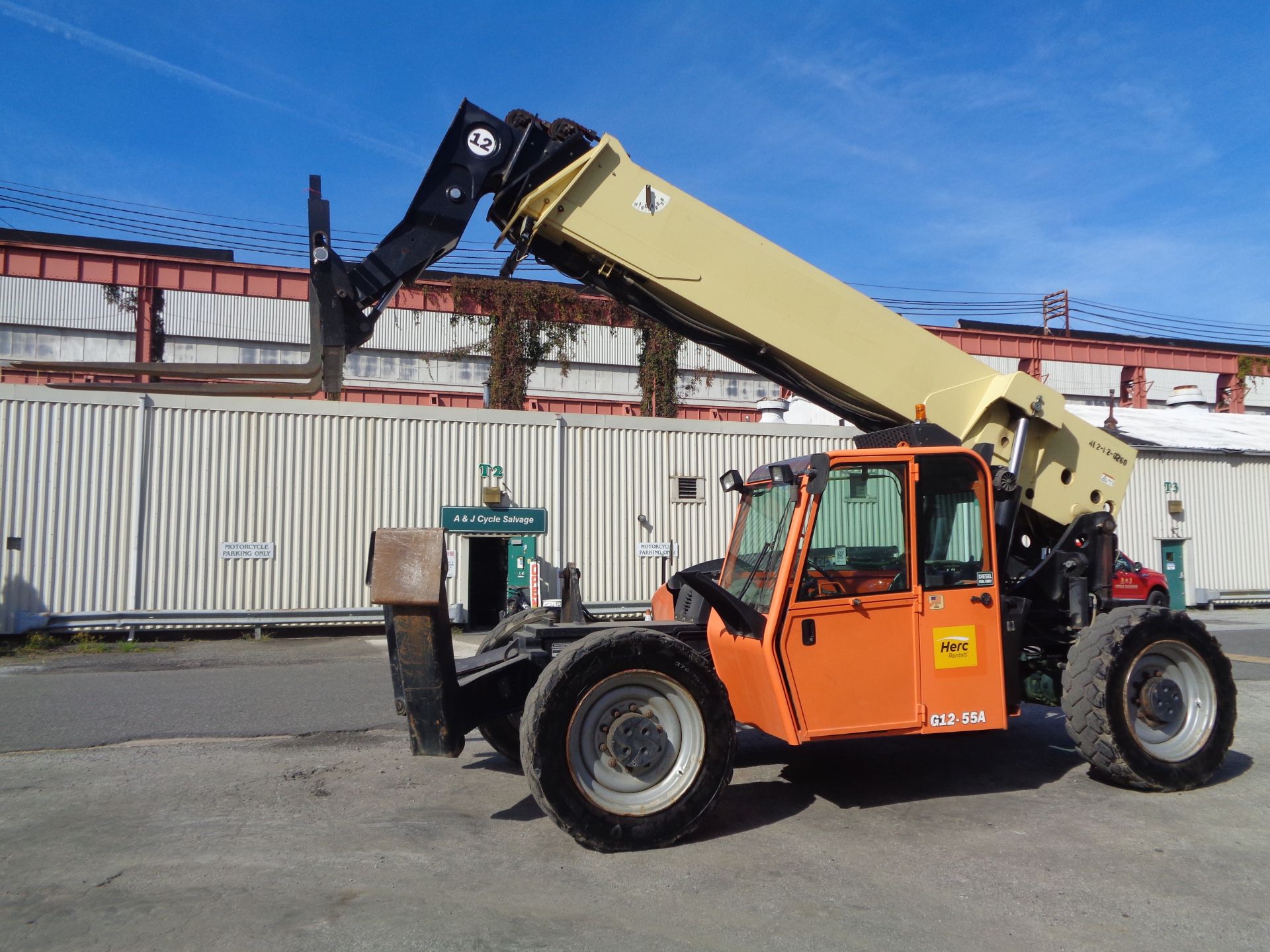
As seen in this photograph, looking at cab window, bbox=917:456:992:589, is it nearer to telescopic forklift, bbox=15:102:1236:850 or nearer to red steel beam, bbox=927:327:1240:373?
telescopic forklift, bbox=15:102:1236:850

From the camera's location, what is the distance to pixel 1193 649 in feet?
21.4

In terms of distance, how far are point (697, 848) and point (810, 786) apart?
5.21 feet

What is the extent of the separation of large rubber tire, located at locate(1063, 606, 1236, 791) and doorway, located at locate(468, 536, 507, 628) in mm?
14789

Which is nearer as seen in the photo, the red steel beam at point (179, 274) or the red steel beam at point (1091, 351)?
the red steel beam at point (179, 274)

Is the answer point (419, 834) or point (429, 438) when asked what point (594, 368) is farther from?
point (419, 834)

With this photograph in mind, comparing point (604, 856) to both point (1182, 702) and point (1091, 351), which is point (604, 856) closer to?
point (1182, 702)

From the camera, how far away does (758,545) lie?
243 inches

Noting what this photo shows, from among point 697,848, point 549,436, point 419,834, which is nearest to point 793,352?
point 697,848

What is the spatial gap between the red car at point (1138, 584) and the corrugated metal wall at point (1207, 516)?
359cm

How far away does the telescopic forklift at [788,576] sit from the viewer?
5.24 meters

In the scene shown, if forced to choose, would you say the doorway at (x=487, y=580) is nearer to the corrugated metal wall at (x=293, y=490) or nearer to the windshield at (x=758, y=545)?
the corrugated metal wall at (x=293, y=490)

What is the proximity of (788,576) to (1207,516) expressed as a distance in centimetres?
2440

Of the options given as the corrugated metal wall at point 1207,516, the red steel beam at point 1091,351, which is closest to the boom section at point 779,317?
the corrugated metal wall at point 1207,516

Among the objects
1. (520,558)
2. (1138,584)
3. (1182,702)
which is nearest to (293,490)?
(520,558)
